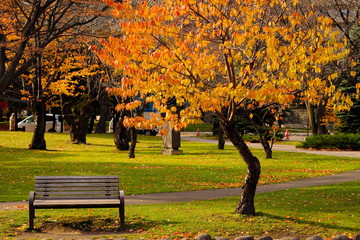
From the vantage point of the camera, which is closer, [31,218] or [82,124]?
[31,218]

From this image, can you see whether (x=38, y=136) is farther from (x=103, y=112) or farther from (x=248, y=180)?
(x=248, y=180)

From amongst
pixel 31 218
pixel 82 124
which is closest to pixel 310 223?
pixel 31 218

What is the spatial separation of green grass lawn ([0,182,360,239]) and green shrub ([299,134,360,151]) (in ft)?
79.9

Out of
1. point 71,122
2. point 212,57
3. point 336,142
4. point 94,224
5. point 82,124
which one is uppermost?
point 212,57

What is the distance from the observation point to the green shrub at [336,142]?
38.1m

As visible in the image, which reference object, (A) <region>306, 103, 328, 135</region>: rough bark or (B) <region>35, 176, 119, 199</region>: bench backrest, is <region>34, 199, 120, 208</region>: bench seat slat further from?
(A) <region>306, 103, 328, 135</region>: rough bark

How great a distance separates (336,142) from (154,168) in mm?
18364

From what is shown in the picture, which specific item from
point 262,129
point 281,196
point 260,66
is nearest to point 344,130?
point 262,129

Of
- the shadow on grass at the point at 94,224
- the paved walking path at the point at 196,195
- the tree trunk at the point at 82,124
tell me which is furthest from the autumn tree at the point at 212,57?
the tree trunk at the point at 82,124

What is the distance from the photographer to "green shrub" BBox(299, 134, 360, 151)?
38.1 metres

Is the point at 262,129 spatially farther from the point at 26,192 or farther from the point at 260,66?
the point at 260,66

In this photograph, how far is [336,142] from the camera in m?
38.3

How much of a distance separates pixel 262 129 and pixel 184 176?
12.9 meters

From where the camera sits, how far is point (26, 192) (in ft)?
53.7
